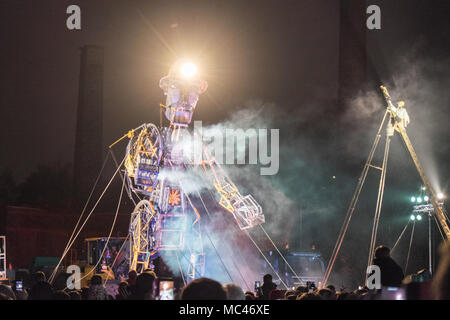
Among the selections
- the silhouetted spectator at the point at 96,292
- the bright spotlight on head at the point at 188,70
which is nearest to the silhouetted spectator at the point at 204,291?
the silhouetted spectator at the point at 96,292

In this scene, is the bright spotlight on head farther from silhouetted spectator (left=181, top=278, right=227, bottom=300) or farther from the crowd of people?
silhouetted spectator (left=181, top=278, right=227, bottom=300)

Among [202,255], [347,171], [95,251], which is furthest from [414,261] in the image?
[95,251]

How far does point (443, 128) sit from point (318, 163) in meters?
7.64

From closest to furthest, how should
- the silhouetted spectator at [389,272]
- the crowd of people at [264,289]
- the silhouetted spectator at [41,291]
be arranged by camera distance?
the crowd of people at [264,289] < the silhouetted spectator at [389,272] < the silhouetted spectator at [41,291]

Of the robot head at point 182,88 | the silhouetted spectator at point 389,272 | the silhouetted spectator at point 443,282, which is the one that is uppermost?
the robot head at point 182,88

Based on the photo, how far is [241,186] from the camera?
79.6 ft

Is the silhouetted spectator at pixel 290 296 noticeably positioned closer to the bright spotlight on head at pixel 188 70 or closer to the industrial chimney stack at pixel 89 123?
the bright spotlight on head at pixel 188 70

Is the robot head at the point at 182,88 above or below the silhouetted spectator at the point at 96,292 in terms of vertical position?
above

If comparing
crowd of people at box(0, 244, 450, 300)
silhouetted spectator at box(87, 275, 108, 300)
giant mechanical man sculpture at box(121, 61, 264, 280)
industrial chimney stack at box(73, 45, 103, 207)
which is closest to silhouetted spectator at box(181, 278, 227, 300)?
crowd of people at box(0, 244, 450, 300)

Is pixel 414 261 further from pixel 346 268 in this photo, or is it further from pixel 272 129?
pixel 272 129

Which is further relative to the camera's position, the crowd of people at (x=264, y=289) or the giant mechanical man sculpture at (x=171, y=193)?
the giant mechanical man sculpture at (x=171, y=193)

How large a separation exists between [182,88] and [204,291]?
38.6 ft

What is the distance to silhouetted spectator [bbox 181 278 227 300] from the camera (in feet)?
11.5

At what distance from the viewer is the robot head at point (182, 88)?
1481 cm
